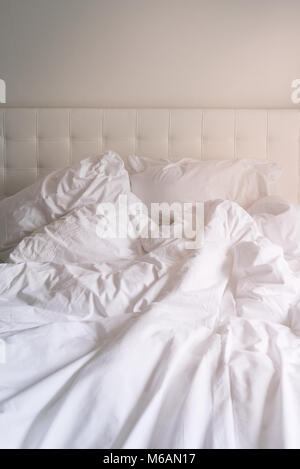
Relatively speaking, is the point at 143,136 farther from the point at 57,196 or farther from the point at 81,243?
the point at 81,243

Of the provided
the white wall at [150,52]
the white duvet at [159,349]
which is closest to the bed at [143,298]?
the white duvet at [159,349]

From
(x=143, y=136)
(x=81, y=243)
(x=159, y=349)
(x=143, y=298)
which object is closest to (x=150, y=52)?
(x=143, y=136)

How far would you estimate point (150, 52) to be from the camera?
89.7 inches

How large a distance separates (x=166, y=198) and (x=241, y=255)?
74 cm

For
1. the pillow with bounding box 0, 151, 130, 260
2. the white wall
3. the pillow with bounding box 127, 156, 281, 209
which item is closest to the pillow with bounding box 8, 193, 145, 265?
the pillow with bounding box 0, 151, 130, 260

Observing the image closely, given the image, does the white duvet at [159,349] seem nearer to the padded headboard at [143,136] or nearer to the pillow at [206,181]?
the pillow at [206,181]

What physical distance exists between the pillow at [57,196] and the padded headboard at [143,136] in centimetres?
41

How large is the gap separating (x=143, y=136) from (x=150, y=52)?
490 millimetres

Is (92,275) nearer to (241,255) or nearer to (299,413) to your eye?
(241,255)

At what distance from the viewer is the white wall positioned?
7.25ft

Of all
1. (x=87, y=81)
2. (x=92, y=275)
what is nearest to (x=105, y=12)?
(x=87, y=81)

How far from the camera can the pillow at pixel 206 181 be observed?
1.94 m

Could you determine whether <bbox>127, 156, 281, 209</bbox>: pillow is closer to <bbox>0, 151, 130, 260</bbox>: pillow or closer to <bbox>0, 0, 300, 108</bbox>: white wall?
<bbox>0, 151, 130, 260</bbox>: pillow

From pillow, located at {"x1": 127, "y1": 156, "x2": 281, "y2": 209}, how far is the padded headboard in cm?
20
